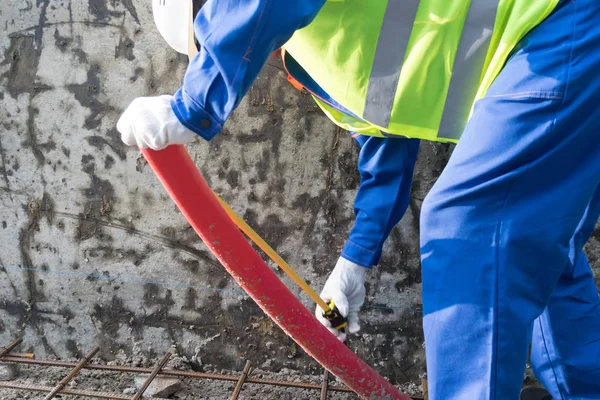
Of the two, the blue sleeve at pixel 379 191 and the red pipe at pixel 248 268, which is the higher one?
the blue sleeve at pixel 379 191

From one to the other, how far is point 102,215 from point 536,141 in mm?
1651

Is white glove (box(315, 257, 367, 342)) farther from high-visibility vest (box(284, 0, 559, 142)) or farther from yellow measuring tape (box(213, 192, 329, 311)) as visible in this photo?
high-visibility vest (box(284, 0, 559, 142))

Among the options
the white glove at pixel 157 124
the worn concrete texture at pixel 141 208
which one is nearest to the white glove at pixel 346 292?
the worn concrete texture at pixel 141 208

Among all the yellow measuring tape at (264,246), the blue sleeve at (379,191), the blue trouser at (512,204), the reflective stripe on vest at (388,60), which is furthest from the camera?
the blue sleeve at (379,191)

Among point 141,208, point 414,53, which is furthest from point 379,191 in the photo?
point 141,208

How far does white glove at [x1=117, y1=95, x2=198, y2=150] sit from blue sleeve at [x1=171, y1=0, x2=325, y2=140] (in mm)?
25

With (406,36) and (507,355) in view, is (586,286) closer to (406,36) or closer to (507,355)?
(507,355)

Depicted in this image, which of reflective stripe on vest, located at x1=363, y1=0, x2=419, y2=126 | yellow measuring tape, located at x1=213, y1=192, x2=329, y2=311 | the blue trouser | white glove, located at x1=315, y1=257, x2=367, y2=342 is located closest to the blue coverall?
the blue trouser

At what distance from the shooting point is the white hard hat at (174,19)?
4.46ft

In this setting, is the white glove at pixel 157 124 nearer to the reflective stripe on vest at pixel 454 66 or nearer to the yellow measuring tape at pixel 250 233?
the yellow measuring tape at pixel 250 233

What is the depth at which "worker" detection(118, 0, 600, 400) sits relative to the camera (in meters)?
0.99

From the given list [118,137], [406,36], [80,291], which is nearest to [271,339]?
[80,291]

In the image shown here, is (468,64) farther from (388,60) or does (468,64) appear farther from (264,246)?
(264,246)

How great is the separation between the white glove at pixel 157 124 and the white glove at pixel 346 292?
2.69ft
